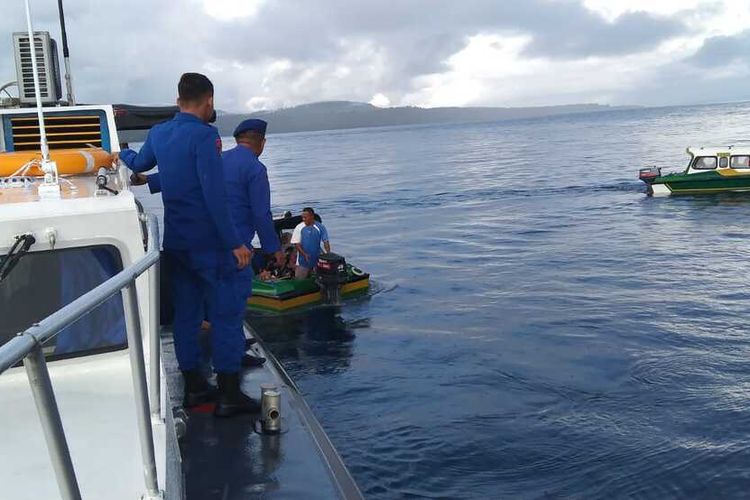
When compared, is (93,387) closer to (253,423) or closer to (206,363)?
(253,423)

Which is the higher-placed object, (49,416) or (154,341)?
(49,416)

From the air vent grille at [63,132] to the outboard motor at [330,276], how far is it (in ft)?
26.1

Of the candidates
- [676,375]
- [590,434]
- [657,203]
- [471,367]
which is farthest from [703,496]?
[657,203]

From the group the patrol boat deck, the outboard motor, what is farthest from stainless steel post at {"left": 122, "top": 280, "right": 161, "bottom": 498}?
the outboard motor

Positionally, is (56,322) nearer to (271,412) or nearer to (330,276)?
(271,412)

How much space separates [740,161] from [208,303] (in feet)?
90.7

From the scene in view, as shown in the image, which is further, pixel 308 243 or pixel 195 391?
pixel 308 243

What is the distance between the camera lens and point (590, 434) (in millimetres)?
8930

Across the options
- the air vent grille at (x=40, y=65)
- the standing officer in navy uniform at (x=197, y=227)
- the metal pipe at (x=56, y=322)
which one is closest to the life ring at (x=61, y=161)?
the standing officer in navy uniform at (x=197, y=227)

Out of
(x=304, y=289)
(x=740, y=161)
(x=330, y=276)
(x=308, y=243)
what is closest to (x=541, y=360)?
(x=330, y=276)

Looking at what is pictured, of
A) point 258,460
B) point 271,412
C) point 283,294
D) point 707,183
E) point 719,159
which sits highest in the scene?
point 719,159

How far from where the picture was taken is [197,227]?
473 cm

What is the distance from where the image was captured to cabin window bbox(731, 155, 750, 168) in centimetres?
2778

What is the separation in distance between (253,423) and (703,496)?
501 cm
